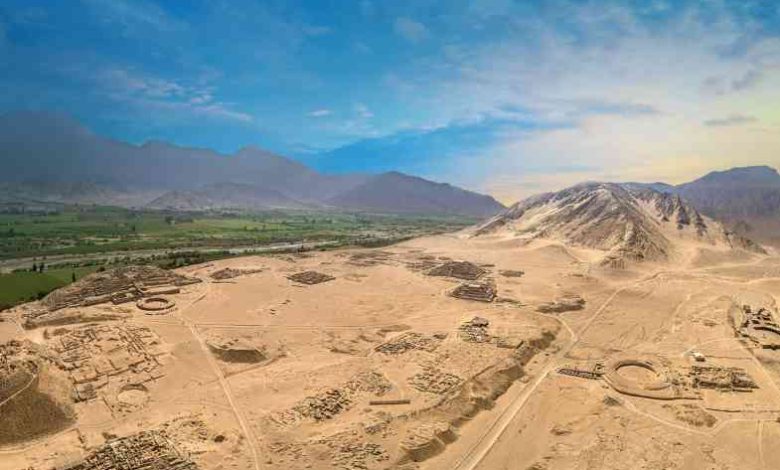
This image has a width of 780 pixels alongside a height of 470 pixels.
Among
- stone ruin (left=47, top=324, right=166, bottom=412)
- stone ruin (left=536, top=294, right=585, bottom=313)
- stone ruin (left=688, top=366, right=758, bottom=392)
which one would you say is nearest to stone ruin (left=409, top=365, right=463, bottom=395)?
stone ruin (left=688, top=366, right=758, bottom=392)

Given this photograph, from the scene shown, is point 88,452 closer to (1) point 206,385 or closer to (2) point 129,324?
(1) point 206,385

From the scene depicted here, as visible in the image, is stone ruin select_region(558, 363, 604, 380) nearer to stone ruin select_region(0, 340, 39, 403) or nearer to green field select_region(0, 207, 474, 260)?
stone ruin select_region(0, 340, 39, 403)

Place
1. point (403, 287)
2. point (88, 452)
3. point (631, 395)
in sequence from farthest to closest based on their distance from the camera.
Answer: point (403, 287) → point (631, 395) → point (88, 452)

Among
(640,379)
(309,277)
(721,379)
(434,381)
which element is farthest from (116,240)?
(721,379)

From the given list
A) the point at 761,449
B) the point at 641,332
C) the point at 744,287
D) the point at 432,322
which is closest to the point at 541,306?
the point at 641,332

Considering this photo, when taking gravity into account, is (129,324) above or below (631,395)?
above

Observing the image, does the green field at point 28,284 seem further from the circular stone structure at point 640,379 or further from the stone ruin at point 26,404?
the circular stone structure at point 640,379
